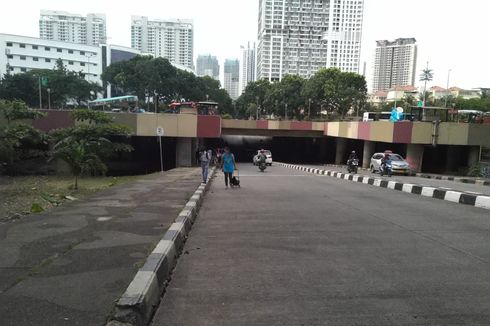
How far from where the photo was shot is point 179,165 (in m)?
31.8

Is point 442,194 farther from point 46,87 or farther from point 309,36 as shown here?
point 309,36

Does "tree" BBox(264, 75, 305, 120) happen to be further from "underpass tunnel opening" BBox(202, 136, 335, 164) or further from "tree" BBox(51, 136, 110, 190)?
"tree" BBox(51, 136, 110, 190)

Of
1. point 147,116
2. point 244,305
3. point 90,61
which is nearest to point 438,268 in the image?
point 244,305

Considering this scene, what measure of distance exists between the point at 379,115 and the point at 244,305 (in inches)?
1756

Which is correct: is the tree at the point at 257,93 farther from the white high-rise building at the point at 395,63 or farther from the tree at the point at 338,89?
the white high-rise building at the point at 395,63

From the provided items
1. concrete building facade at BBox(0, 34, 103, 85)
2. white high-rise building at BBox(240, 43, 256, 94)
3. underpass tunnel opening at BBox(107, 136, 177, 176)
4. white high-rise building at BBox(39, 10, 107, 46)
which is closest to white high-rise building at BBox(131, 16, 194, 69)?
white high-rise building at BBox(39, 10, 107, 46)

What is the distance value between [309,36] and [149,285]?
12775cm

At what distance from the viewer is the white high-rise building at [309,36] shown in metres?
122

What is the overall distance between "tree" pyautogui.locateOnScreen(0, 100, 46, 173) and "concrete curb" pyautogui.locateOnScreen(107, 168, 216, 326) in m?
18.0

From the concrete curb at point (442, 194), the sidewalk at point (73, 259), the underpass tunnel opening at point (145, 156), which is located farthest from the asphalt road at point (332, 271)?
the underpass tunnel opening at point (145, 156)

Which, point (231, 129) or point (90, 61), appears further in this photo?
point (90, 61)

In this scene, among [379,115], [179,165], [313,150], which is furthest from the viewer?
[313,150]

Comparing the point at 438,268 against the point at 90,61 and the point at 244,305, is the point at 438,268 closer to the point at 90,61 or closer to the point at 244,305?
the point at 244,305

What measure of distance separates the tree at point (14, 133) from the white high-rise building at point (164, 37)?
410 ft
